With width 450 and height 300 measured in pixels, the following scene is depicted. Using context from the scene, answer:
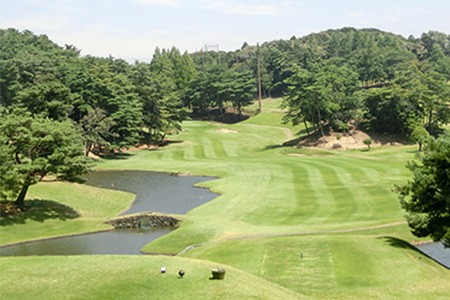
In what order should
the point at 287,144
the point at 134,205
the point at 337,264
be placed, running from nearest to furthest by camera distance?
1. the point at 337,264
2. the point at 134,205
3. the point at 287,144

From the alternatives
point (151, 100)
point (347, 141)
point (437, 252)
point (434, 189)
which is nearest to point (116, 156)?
point (151, 100)

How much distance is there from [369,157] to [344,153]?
595 centimetres

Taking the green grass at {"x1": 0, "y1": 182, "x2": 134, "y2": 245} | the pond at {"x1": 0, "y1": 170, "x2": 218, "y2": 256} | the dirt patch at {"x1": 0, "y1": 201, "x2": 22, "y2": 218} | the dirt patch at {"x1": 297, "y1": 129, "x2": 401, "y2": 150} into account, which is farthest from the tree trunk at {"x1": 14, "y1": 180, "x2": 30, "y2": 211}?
the dirt patch at {"x1": 297, "y1": 129, "x2": 401, "y2": 150}

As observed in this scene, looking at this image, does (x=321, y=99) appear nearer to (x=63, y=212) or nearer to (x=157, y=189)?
(x=157, y=189)

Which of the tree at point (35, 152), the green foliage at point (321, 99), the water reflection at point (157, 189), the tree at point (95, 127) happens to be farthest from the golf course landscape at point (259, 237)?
the green foliage at point (321, 99)

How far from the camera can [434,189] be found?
88.7ft

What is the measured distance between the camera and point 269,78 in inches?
6841

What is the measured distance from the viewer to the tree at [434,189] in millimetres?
26016

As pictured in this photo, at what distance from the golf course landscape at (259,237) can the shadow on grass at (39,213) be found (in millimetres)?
203

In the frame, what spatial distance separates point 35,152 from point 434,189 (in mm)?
36944

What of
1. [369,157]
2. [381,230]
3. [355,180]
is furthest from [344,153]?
[381,230]

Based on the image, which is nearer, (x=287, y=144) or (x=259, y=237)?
(x=259, y=237)

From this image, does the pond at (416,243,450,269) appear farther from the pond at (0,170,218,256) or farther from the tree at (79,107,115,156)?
the tree at (79,107,115,156)

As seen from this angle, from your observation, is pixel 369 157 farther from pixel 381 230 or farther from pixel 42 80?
pixel 42 80
